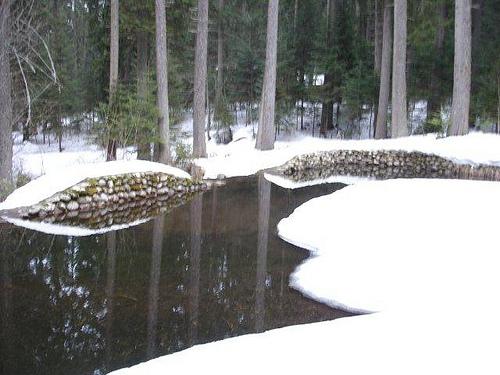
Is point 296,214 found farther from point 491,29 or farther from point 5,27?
point 491,29

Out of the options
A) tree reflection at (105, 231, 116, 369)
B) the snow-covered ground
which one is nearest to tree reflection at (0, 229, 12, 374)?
tree reflection at (105, 231, 116, 369)

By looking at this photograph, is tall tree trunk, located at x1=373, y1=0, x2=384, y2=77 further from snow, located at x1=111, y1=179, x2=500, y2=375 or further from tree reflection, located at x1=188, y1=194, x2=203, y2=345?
tree reflection, located at x1=188, y1=194, x2=203, y2=345

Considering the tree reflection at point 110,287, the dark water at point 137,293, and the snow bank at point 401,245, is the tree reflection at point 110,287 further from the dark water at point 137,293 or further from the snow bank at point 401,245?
the snow bank at point 401,245

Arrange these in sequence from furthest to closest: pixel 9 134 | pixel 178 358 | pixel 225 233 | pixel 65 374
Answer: pixel 9 134
pixel 225 233
pixel 65 374
pixel 178 358

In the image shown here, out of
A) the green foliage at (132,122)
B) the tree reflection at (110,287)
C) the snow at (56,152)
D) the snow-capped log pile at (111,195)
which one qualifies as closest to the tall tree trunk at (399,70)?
the green foliage at (132,122)

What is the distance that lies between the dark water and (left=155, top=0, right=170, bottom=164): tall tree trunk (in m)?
7.09

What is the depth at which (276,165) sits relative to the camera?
55.6 ft

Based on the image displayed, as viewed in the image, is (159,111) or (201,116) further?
(201,116)

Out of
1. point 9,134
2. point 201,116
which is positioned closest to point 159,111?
point 201,116

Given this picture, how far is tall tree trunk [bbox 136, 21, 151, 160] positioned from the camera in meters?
15.8

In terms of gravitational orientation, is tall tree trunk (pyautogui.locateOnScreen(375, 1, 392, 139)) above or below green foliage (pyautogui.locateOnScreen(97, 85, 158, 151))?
above

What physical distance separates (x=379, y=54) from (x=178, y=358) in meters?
26.0

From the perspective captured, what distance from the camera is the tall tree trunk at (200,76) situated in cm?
1784

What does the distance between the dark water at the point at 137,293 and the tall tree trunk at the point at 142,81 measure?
725cm
